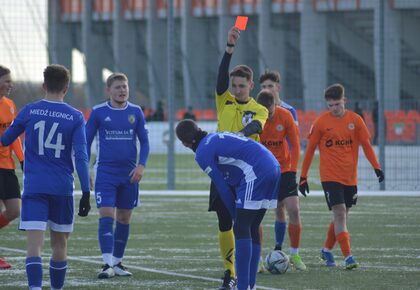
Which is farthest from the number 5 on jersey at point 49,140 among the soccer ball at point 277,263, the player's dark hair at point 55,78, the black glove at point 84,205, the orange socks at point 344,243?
the orange socks at point 344,243

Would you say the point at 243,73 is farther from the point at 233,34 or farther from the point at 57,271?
the point at 57,271

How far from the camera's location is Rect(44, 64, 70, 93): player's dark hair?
27.4 feet

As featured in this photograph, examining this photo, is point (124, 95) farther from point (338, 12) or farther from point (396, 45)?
point (338, 12)

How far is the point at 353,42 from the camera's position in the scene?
145 feet

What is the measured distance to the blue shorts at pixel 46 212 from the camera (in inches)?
330

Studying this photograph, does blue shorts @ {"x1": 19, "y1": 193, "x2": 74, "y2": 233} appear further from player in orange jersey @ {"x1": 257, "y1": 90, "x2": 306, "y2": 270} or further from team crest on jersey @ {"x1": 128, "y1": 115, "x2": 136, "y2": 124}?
player in orange jersey @ {"x1": 257, "y1": 90, "x2": 306, "y2": 270}

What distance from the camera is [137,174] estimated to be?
34.3 ft

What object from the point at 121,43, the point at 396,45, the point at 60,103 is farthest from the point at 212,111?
the point at 60,103

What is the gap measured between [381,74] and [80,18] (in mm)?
26897

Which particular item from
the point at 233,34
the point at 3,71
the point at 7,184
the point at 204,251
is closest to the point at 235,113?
the point at 233,34

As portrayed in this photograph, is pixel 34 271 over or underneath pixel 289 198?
underneath

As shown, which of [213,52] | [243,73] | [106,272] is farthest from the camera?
[213,52]

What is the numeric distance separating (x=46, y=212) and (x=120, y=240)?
2.35m

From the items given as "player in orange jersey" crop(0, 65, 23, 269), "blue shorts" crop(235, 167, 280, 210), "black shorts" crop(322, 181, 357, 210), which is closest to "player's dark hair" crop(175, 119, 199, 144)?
"blue shorts" crop(235, 167, 280, 210)
